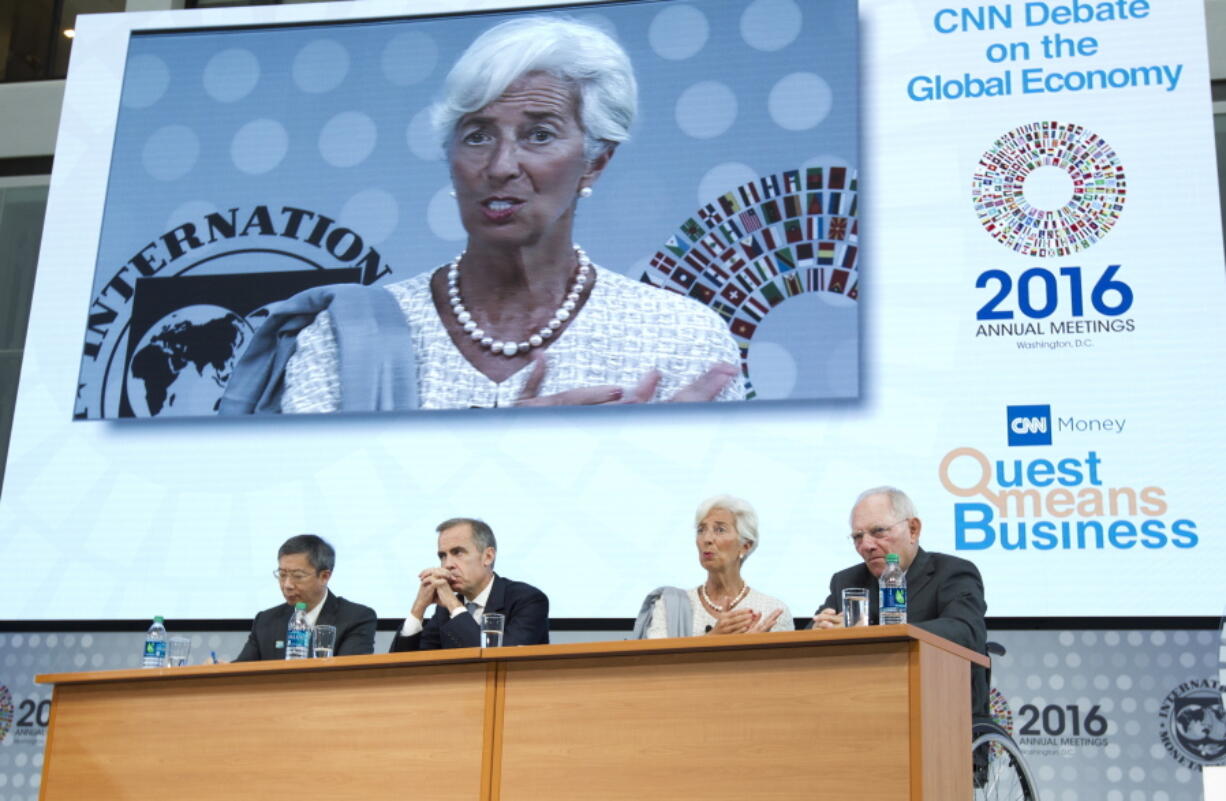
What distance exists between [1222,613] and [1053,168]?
155 centimetres

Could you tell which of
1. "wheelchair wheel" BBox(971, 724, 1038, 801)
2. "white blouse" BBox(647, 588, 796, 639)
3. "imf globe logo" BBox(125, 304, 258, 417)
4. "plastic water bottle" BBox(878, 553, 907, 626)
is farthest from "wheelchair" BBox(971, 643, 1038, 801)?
"imf globe logo" BBox(125, 304, 258, 417)

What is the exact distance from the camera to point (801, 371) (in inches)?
201

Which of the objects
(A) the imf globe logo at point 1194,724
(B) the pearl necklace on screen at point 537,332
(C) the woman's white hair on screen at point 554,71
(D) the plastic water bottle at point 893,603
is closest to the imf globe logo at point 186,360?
(B) the pearl necklace on screen at point 537,332

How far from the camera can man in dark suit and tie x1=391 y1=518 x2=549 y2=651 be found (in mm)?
4094

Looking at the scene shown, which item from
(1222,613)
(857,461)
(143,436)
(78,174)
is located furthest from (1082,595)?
(78,174)

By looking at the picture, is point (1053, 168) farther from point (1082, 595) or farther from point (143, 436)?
point (143, 436)

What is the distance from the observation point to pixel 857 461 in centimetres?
498

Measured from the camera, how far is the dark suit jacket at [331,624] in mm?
4496

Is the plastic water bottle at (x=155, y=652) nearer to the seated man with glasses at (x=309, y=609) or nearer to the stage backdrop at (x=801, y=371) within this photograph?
the seated man with glasses at (x=309, y=609)

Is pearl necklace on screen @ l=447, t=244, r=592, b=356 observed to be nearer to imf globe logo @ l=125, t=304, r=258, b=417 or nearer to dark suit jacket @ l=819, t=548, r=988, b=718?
imf globe logo @ l=125, t=304, r=258, b=417

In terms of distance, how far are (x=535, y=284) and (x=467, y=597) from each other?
1513 millimetres

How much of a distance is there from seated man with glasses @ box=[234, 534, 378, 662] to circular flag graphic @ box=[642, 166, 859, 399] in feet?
4.90

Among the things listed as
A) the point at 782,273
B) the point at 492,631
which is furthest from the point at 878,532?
the point at 782,273

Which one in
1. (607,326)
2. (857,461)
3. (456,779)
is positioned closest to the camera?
(456,779)
